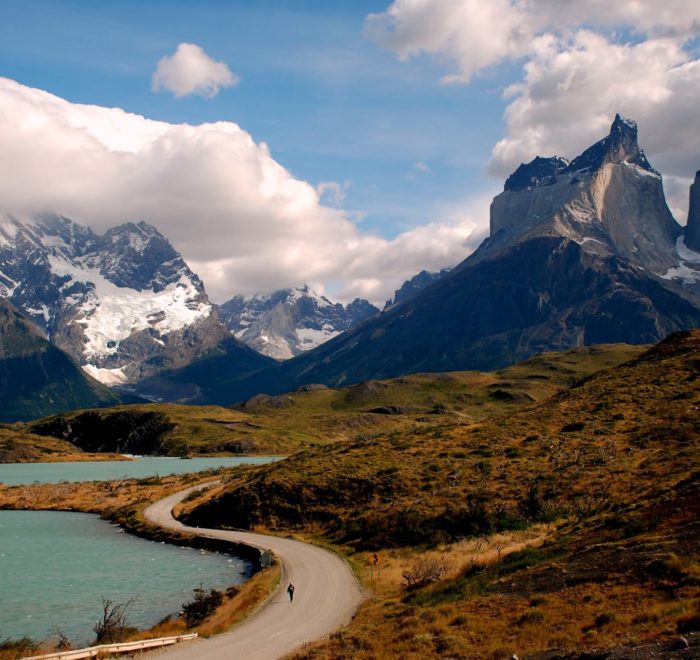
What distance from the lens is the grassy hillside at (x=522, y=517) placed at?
95.9 ft

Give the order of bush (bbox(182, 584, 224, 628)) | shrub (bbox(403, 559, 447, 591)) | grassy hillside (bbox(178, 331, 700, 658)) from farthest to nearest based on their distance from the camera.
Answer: shrub (bbox(403, 559, 447, 591)) → bush (bbox(182, 584, 224, 628)) → grassy hillside (bbox(178, 331, 700, 658))

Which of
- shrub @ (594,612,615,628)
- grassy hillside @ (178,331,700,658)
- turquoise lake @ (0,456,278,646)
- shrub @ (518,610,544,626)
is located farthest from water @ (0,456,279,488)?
shrub @ (594,612,615,628)

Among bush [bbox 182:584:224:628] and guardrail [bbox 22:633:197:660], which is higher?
guardrail [bbox 22:633:197:660]

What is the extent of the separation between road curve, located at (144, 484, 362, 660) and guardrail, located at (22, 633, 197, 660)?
71cm

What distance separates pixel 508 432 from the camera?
271ft

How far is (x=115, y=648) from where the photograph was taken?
1255 inches

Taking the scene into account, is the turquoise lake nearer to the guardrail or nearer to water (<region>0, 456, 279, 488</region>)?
the guardrail

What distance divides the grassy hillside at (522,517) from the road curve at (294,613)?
1.91 meters

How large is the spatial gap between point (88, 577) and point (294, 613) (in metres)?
→ 24.0

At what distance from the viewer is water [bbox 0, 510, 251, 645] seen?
144ft

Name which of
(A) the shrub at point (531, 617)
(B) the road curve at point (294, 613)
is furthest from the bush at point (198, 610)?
(A) the shrub at point (531, 617)

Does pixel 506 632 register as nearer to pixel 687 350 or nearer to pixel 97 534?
pixel 97 534

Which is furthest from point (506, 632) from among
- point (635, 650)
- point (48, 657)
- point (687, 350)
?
point (687, 350)

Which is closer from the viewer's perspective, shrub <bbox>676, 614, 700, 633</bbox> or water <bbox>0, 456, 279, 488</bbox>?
shrub <bbox>676, 614, 700, 633</bbox>
